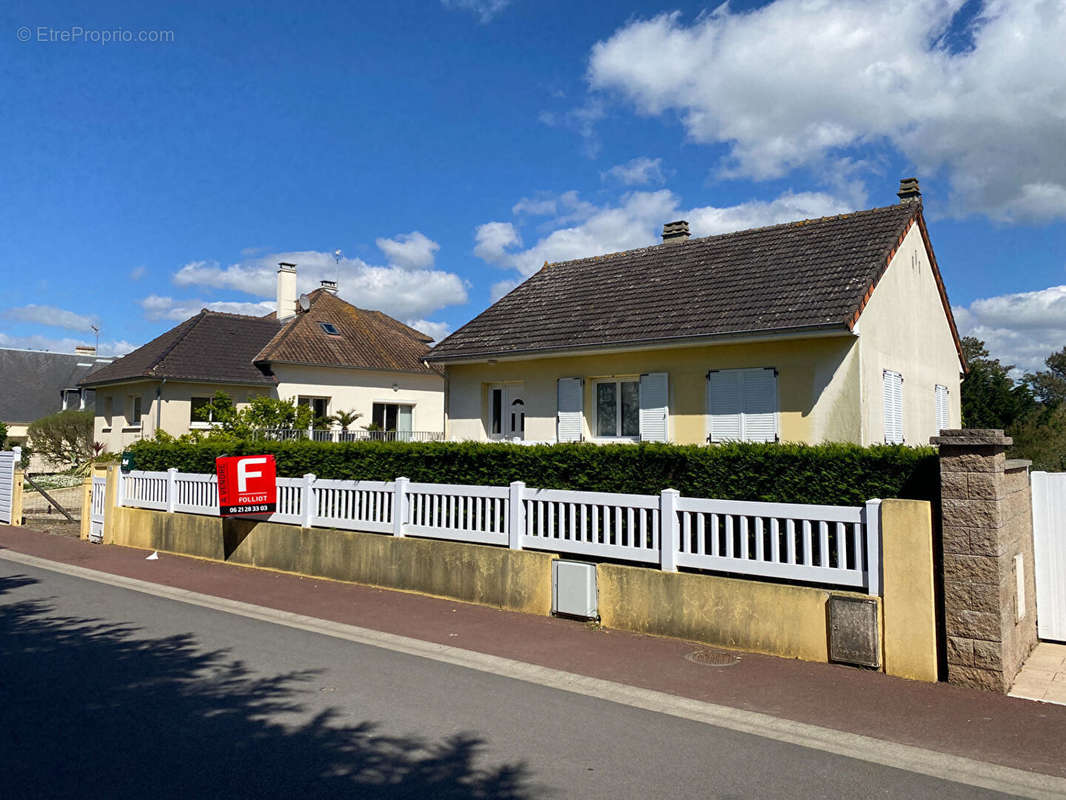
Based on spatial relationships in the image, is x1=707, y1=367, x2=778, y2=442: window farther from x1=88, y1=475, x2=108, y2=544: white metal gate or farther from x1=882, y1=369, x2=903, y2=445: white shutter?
x1=88, y1=475, x2=108, y2=544: white metal gate

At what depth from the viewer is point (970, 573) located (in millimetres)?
6449

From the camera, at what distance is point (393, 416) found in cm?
3462

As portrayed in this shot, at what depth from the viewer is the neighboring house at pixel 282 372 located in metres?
29.1

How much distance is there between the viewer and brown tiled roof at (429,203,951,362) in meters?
15.0

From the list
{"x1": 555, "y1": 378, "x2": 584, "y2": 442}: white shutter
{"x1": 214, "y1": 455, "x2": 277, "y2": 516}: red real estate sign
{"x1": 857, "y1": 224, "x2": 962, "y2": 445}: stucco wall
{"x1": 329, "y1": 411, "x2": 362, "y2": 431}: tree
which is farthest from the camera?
{"x1": 329, "y1": 411, "x2": 362, "y2": 431}: tree

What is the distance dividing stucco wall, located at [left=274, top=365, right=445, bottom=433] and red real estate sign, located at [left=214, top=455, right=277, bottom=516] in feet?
51.4

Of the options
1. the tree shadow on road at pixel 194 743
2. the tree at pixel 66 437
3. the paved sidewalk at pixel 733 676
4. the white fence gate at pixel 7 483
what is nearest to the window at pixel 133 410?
the tree at pixel 66 437

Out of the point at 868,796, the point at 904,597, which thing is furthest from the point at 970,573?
the point at 868,796

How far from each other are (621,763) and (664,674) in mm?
2091

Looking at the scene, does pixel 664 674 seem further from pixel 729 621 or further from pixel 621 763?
pixel 621 763

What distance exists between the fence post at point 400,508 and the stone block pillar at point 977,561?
6.44 meters

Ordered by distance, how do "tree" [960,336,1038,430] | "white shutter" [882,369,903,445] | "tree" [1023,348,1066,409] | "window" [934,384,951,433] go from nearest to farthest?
"white shutter" [882,369,903,445] < "window" [934,384,951,433] < "tree" [960,336,1038,430] < "tree" [1023,348,1066,409]

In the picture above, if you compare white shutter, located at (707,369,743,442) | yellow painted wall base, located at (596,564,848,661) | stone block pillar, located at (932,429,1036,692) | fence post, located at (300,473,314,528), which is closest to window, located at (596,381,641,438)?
white shutter, located at (707,369,743,442)

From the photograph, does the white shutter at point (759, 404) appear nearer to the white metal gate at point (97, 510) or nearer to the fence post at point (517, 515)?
the fence post at point (517, 515)
